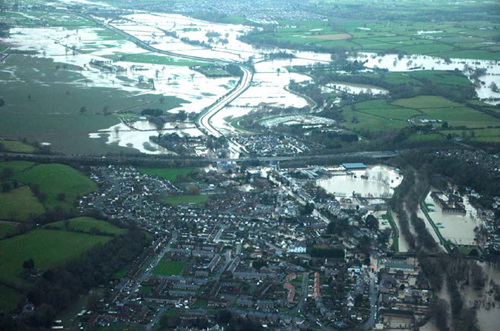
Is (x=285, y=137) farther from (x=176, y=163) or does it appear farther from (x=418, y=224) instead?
(x=418, y=224)

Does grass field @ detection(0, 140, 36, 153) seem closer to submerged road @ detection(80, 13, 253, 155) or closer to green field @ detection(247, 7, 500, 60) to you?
submerged road @ detection(80, 13, 253, 155)

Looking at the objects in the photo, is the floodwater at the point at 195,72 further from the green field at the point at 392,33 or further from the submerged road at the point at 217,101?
the green field at the point at 392,33

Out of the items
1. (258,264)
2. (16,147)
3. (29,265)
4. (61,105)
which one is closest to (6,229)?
(29,265)

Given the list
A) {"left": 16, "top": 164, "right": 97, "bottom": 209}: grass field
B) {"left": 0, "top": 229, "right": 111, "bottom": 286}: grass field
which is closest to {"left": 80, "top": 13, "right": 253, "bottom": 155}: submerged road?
{"left": 16, "top": 164, "right": 97, "bottom": 209}: grass field

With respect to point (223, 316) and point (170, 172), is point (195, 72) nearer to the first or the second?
point (170, 172)

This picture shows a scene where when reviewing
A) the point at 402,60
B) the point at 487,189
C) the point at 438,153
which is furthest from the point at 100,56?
the point at 487,189
